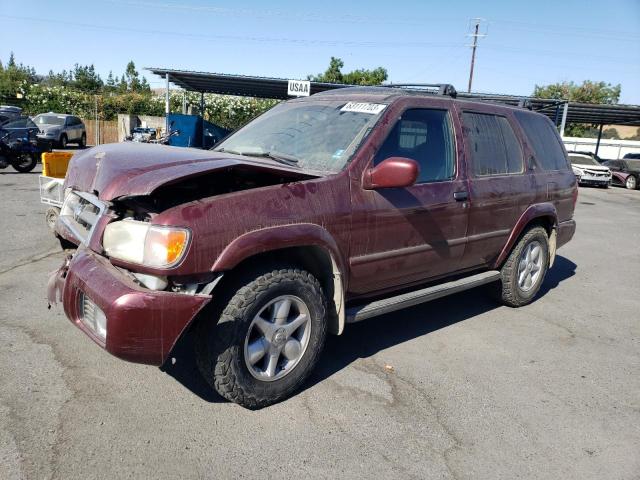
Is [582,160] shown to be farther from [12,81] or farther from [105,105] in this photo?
[12,81]

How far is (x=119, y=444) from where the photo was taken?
268cm

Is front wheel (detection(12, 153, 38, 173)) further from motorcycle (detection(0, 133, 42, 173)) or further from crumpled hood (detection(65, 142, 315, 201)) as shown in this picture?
crumpled hood (detection(65, 142, 315, 201))

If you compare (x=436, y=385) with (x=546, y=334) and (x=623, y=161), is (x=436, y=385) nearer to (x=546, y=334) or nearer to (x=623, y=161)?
(x=546, y=334)

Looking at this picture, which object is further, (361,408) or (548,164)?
(548,164)

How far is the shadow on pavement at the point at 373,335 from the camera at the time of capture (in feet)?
11.3

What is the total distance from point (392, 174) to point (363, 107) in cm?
79

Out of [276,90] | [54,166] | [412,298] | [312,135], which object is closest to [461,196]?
[412,298]

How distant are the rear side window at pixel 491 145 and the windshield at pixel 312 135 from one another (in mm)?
1048

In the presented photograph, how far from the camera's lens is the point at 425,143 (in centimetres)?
401

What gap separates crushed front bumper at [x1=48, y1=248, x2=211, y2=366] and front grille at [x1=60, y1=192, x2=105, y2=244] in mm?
403

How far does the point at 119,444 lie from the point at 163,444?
0.72ft

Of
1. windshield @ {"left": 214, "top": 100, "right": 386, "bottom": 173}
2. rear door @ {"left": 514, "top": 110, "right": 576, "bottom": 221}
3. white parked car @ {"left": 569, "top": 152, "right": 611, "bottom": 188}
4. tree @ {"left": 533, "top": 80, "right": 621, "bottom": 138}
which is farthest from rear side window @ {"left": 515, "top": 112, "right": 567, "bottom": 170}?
tree @ {"left": 533, "top": 80, "right": 621, "bottom": 138}

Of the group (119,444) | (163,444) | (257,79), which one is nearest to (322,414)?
(163,444)

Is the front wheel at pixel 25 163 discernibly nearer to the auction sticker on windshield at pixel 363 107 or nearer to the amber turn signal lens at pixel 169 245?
the auction sticker on windshield at pixel 363 107
